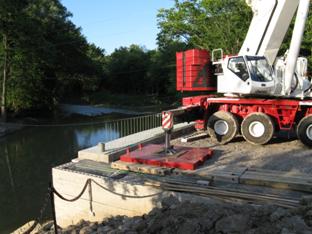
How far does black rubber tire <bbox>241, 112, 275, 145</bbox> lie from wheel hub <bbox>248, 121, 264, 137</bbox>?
0.06 metres

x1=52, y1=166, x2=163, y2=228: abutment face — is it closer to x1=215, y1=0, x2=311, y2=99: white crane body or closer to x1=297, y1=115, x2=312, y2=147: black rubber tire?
x1=215, y1=0, x2=311, y2=99: white crane body

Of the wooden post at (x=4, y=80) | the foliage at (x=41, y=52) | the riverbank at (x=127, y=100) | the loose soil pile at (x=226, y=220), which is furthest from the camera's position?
the riverbank at (x=127, y=100)

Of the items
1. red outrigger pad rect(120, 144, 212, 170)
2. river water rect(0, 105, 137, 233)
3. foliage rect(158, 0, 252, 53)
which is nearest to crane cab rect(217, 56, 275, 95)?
red outrigger pad rect(120, 144, 212, 170)

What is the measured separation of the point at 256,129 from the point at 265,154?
1.14 meters

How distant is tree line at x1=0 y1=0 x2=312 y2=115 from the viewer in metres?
26.4

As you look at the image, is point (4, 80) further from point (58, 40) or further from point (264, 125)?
point (264, 125)

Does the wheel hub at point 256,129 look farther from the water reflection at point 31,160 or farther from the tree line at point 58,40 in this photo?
the tree line at point 58,40

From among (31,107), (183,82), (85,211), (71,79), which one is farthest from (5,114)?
(85,211)

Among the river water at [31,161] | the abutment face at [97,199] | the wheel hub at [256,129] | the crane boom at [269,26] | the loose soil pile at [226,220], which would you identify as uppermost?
the crane boom at [269,26]

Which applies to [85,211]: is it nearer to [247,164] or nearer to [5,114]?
[247,164]

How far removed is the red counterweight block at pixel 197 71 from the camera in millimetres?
A: 12398

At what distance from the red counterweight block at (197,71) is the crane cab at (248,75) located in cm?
95

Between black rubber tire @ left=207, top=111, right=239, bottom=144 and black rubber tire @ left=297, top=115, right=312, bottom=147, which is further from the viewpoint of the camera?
black rubber tire @ left=207, top=111, right=239, bottom=144

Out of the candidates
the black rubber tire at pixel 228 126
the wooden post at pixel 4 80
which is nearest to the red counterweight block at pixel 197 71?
the black rubber tire at pixel 228 126
